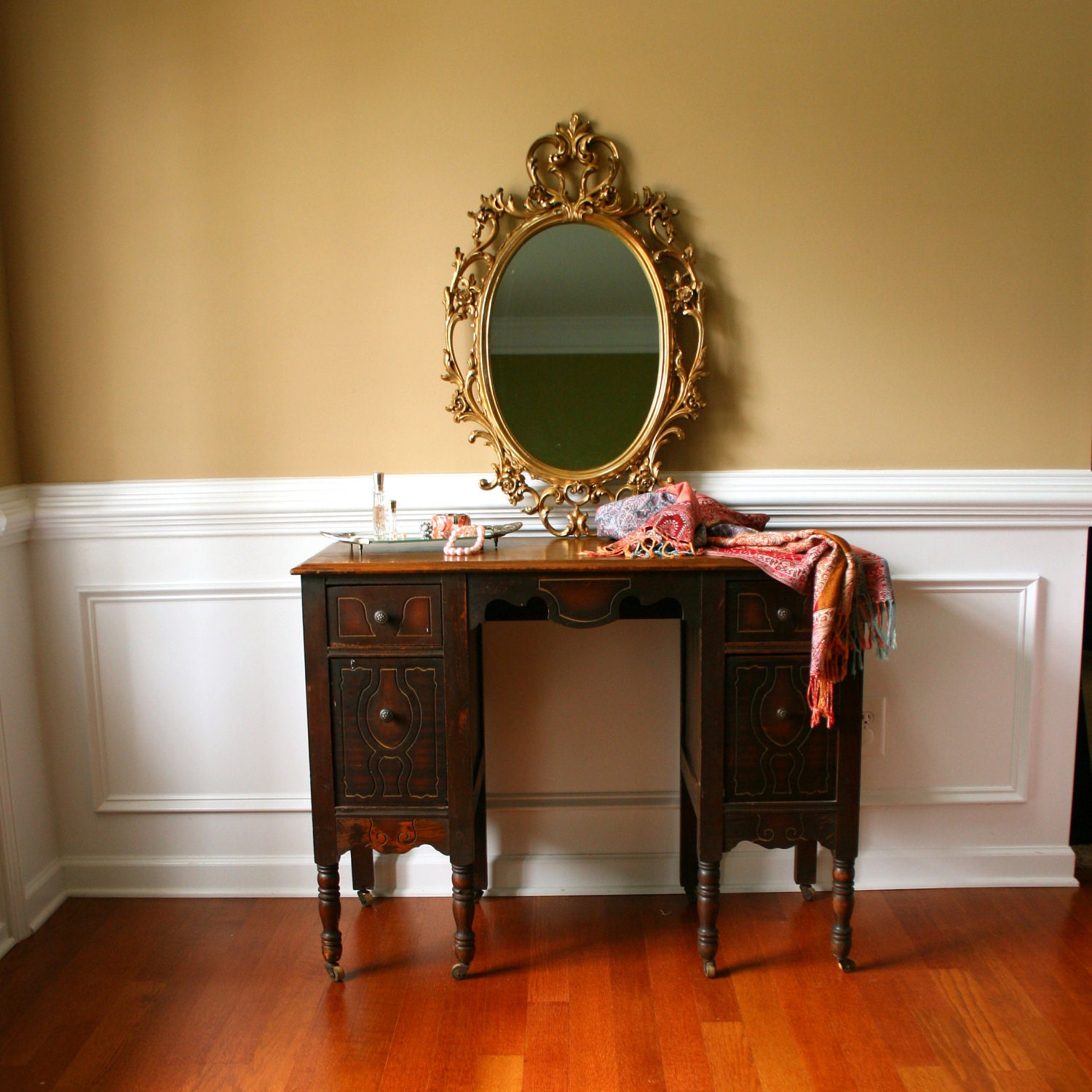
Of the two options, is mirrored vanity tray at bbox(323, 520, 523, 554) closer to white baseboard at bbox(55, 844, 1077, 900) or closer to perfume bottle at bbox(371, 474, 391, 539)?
perfume bottle at bbox(371, 474, 391, 539)

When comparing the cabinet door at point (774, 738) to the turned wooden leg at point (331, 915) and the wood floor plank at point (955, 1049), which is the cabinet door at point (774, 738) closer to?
the wood floor plank at point (955, 1049)

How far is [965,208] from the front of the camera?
97.3 inches

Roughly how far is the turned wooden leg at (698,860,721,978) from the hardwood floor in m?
0.05

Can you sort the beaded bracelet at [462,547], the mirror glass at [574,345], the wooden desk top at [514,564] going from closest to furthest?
the wooden desk top at [514,564]
the beaded bracelet at [462,547]
the mirror glass at [574,345]

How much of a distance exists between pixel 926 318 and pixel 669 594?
1097mm

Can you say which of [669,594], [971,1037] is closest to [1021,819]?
[971,1037]

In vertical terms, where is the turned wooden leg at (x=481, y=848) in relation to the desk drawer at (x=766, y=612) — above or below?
below

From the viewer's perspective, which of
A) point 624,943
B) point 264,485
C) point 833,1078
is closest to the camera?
point 833,1078

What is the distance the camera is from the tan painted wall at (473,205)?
7.92 ft

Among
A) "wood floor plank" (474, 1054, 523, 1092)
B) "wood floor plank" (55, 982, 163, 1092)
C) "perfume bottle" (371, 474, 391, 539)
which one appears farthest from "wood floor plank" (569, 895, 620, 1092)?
"perfume bottle" (371, 474, 391, 539)

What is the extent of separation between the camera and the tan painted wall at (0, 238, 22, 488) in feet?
8.14

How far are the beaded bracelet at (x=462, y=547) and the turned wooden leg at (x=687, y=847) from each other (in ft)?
2.89

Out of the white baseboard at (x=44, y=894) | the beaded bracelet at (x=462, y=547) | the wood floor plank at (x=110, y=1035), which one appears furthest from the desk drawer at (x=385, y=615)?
the white baseboard at (x=44, y=894)

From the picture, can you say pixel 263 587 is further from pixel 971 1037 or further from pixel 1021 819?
pixel 1021 819
